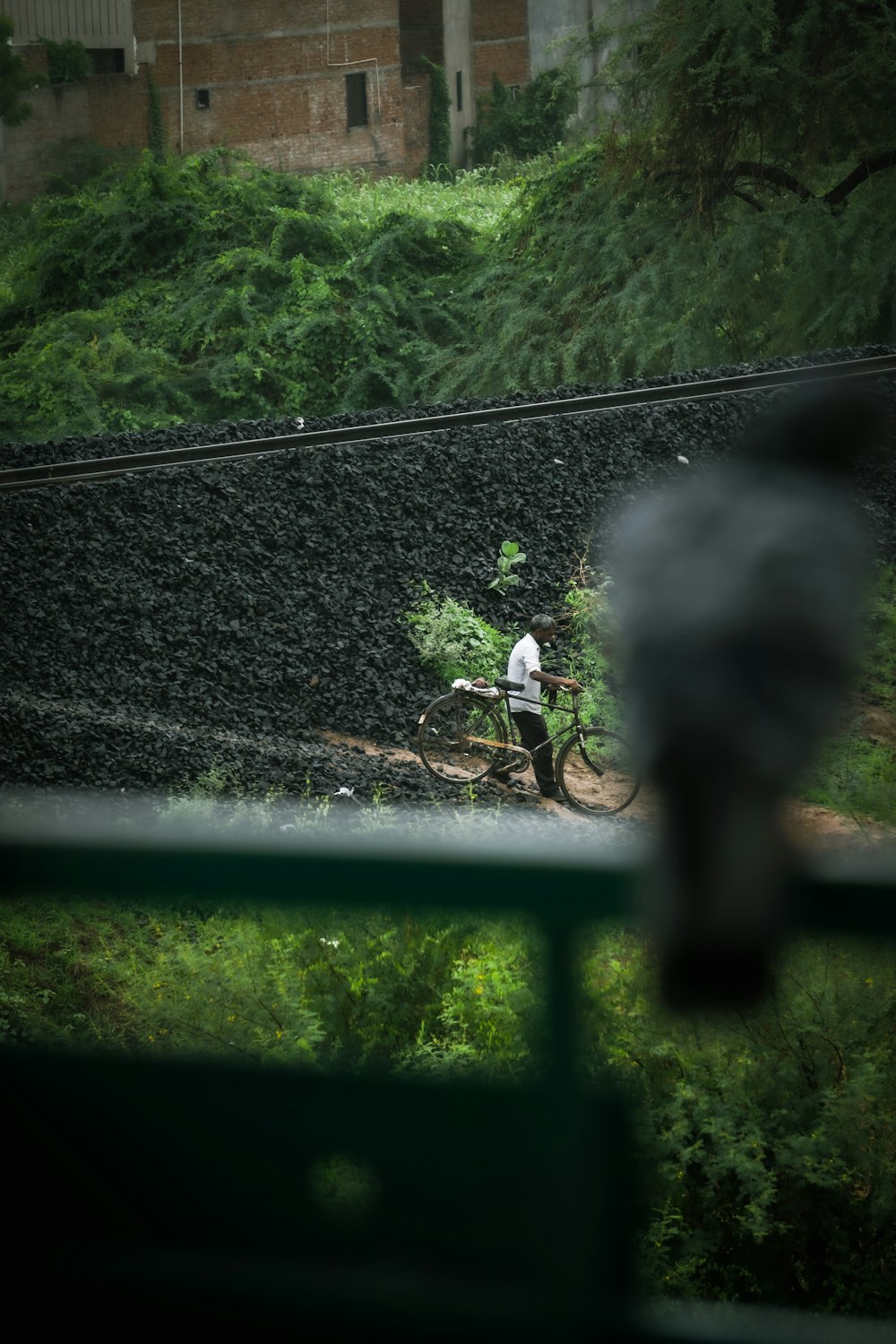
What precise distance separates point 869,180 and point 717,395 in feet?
25.8

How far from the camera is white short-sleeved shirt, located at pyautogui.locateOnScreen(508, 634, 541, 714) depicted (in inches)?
360

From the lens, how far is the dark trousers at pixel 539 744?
9.23m

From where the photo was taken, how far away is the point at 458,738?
938 cm

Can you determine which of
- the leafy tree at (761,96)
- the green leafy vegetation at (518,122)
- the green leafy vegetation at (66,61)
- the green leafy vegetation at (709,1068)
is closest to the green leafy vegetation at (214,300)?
the green leafy vegetation at (66,61)

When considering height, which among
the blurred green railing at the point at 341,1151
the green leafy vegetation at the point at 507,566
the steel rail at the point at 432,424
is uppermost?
the blurred green railing at the point at 341,1151

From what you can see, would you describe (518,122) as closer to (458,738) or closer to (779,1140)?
(458,738)

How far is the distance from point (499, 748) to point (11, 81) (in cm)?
2324

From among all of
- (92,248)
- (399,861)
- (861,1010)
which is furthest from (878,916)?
(92,248)

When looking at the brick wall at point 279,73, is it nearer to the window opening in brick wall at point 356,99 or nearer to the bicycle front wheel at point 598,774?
the window opening in brick wall at point 356,99

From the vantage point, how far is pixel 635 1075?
4.88 ft

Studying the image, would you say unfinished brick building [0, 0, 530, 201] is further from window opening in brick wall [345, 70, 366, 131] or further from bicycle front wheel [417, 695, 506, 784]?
bicycle front wheel [417, 695, 506, 784]

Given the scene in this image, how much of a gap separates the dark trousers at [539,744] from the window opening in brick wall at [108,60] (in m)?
24.4

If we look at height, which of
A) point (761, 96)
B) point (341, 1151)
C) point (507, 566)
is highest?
point (761, 96)

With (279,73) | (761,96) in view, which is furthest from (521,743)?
(279,73)
